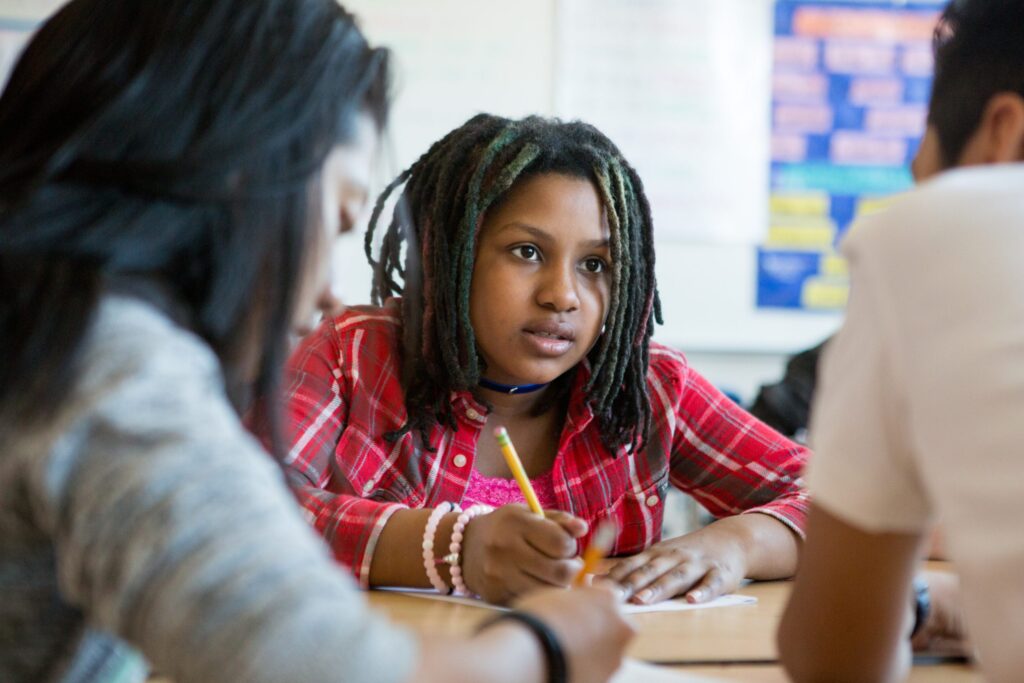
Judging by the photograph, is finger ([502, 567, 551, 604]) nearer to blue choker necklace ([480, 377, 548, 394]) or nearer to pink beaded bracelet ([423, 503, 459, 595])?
pink beaded bracelet ([423, 503, 459, 595])

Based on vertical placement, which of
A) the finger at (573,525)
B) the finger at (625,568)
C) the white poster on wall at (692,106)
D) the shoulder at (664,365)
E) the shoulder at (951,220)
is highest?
the white poster on wall at (692,106)

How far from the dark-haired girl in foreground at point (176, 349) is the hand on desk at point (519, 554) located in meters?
0.35

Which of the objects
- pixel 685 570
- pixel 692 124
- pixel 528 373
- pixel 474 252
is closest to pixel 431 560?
pixel 685 570

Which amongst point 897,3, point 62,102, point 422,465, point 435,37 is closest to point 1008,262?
point 62,102

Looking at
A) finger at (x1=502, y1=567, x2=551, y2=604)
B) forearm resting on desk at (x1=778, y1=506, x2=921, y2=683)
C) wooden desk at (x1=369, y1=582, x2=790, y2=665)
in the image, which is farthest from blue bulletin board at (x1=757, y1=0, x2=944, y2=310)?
forearm resting on desk at (x1=778, y1=506, x2=921, y2=683)

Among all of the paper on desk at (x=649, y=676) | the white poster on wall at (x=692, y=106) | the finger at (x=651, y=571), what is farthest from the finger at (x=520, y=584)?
the white poster on wall at (x=692, y=106)

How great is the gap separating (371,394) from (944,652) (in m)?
0.80

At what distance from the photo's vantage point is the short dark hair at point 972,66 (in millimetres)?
842

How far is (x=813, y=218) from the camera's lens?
334cm

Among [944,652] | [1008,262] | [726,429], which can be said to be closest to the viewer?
[1008,262]

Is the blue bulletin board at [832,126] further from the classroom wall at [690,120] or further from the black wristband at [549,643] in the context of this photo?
the black wristband at [549,643]

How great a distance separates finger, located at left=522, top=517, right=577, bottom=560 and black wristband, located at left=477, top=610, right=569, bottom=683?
398mm

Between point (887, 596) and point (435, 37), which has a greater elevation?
point (435, 37)

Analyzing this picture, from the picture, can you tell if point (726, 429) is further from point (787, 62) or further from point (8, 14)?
point (8, 14)
